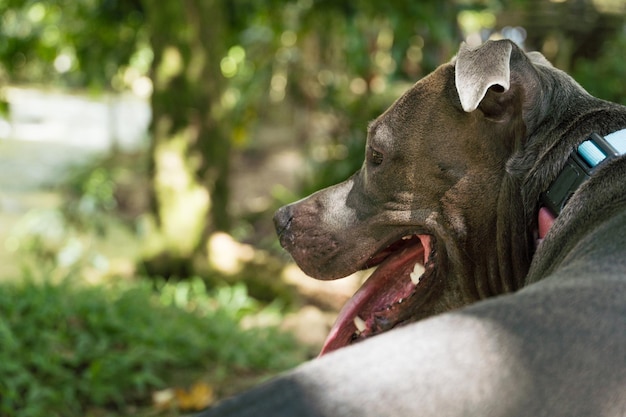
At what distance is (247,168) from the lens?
15.3 meters

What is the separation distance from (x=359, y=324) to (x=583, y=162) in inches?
39.4

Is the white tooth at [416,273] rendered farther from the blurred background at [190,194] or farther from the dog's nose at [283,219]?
the blurred background at [190,194]

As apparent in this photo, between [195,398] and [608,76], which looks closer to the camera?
[195,398]

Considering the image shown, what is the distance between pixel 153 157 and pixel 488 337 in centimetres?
640

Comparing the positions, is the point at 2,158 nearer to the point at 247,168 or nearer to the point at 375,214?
the point at 247,168

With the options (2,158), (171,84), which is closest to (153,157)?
(171,84)

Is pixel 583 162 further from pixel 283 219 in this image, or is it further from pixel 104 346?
pixel 104 346

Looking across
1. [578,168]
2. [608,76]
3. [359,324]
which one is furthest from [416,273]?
[608,76]

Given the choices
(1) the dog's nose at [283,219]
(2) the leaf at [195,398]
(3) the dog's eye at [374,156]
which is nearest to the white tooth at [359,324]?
(1) the dog's nose at [283,219]

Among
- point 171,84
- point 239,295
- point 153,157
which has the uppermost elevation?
point 171,84

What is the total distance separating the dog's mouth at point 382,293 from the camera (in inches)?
112

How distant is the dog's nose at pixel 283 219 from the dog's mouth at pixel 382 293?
0.30 metres

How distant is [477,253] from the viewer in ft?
8.74

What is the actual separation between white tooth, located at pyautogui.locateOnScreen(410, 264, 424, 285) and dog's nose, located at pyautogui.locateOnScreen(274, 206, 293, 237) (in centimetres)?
44
